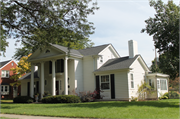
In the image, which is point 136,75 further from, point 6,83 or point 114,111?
point 6,83

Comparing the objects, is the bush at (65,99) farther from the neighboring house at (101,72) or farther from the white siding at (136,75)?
the white siding at (136,75)

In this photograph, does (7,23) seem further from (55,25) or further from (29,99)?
(29,99)

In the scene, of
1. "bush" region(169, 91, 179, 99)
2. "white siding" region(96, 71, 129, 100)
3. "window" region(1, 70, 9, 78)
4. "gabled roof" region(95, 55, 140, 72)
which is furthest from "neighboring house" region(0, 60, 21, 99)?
"bush" region(169, 91, 179, 99)

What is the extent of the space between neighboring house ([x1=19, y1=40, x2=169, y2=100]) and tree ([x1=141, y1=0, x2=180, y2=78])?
4626mm

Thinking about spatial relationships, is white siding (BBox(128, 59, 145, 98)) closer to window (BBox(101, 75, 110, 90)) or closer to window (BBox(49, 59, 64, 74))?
window (BBox(101, 75, 110, 90))

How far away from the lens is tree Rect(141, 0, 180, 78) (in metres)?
13.6

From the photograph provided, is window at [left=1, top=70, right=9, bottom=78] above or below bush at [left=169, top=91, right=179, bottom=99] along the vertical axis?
above

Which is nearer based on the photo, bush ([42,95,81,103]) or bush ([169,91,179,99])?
bush ([42,95,81,103])

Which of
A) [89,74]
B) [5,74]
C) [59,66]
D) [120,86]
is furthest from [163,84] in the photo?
[5,74]

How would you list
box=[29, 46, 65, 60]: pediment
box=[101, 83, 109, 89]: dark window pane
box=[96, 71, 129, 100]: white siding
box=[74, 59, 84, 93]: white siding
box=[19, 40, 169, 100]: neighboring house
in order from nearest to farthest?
box=[96, 71, 129, 100]: white siding → box=[19, 40, 169, 100]: neighboring house → box=[101, 83, 109, 89]: dark window pane → box=[74, 59, 84, 93]: white siding → box=[29, 46, 65, 60]: pediment

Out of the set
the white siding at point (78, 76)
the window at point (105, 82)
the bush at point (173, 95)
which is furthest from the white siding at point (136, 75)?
the white siding at point (78, 76)

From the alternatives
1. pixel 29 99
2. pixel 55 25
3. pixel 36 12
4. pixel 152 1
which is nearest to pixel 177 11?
pixel 152 1

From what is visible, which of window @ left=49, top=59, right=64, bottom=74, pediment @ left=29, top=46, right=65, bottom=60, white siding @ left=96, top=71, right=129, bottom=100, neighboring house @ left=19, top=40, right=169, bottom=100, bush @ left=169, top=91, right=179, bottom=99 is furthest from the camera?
window @ left=49, top=59, right=64, bottom=74

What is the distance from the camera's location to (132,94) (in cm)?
1878
